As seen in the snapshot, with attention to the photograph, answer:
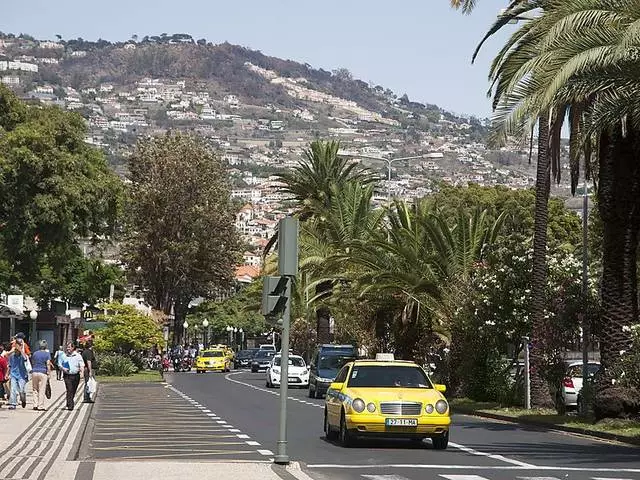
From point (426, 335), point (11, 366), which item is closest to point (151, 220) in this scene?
point (426, 335)

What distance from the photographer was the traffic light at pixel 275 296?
18.5 meters

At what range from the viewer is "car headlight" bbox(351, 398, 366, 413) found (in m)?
22.8

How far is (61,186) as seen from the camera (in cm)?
4203

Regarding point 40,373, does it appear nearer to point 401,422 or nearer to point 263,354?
point 401,422

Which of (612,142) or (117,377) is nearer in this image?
(612,142)

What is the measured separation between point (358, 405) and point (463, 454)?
2031mm

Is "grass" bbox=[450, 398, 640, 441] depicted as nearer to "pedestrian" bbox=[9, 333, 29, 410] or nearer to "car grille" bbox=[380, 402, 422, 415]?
"car grille" bbox=[380, 402, 422, 415]

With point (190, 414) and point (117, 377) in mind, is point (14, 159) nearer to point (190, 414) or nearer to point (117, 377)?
point (190, 414)

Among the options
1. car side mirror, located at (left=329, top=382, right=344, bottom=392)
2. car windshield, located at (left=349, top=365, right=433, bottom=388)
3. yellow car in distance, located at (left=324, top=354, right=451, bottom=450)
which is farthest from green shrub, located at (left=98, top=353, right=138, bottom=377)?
yellow car in distance, located at (left=324, top=354, right=451, bottom=450)

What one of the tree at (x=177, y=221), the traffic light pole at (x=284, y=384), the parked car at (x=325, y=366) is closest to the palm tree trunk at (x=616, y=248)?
the traffic light pole at (x=284, y=384)

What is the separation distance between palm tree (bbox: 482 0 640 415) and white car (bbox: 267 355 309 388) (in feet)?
87.6

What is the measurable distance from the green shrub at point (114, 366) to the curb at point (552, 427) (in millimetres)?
25416

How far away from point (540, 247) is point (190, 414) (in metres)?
10.4

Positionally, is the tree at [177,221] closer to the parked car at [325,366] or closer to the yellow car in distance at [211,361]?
the yellow car in distance at [211,361]
